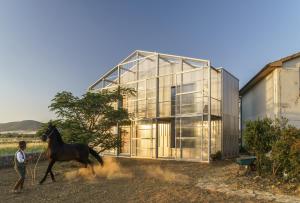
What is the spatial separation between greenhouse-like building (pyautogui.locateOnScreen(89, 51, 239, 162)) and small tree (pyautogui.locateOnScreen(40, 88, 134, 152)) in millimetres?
2127

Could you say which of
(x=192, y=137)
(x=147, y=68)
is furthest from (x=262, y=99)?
(x=147, y=68)

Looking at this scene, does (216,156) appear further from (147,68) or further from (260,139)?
(147,68)

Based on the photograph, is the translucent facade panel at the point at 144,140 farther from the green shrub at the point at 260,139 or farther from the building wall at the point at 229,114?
the green shrub at the point at 260,139

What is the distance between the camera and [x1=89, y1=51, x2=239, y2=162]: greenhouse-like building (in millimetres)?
17500

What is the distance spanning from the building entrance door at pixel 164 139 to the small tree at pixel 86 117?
5144mm

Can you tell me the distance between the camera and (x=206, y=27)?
19891mm

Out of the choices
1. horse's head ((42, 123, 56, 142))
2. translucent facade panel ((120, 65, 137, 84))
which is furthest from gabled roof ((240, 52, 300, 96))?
horse's head ((42, 123, 56, 142))

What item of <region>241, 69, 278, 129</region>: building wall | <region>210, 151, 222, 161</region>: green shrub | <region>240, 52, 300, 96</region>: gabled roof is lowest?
<region>210, 151, 222, 161</region>: green shrub

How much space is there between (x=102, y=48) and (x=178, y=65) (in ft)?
18.7

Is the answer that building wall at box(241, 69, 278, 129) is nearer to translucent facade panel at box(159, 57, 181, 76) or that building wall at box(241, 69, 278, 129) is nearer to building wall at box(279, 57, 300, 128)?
building wall at box(279, 57, 300, 128)

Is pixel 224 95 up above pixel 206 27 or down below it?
below

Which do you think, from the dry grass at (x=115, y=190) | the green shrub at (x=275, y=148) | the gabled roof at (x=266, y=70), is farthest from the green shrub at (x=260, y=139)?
the gabled roof at (x=266, y=70)

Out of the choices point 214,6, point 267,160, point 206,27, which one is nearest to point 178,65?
point 206,27

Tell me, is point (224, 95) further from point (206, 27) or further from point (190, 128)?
point (206, 27)
